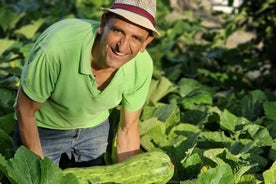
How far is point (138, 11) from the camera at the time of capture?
2.91 meters

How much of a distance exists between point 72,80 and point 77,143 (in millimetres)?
642

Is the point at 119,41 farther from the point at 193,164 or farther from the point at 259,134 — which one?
the point at 259,134

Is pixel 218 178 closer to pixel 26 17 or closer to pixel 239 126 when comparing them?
pixel 239 126

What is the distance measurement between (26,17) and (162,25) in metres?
1.67

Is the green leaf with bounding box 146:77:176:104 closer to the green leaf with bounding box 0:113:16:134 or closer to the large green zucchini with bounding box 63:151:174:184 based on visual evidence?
the green leaf with bounding box 0:113:16:134

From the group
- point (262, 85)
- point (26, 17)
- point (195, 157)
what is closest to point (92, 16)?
point (26, 17)

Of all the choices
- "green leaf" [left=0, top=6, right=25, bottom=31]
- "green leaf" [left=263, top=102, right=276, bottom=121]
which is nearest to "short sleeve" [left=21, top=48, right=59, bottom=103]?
"green leaf" [left=263, top=102, right=276, bottom=121]

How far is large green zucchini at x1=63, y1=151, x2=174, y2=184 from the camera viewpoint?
3141mm

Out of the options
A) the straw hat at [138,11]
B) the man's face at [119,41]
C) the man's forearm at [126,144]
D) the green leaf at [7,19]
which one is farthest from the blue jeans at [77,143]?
the green leaf at [7,19]

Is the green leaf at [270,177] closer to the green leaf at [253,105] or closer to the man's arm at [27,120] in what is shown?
the man's arm at [27,120]

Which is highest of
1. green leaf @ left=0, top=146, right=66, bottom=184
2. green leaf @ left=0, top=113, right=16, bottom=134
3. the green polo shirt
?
the green polo shirt

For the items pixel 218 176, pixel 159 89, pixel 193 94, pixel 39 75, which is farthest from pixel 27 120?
pixel 193 94

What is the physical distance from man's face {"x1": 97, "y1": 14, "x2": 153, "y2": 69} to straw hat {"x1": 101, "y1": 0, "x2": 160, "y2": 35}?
0.04 metres

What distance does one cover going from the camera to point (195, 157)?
10.8 ft
